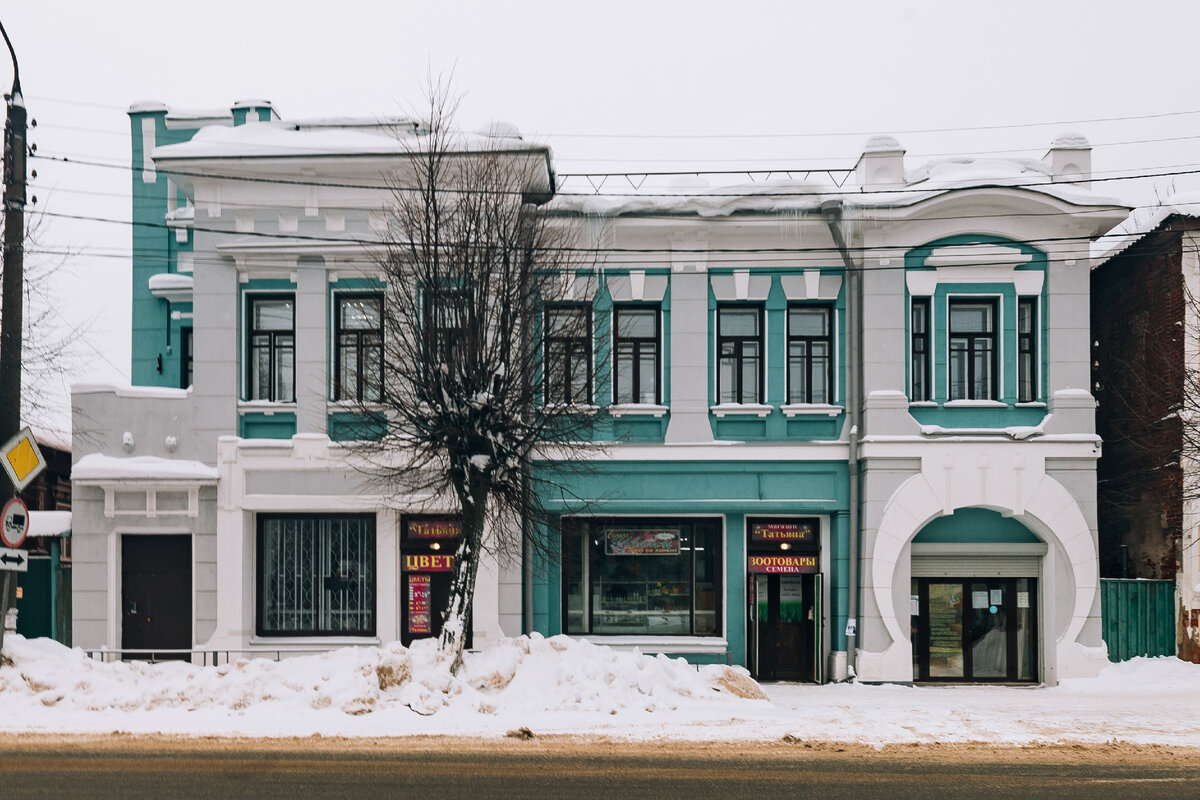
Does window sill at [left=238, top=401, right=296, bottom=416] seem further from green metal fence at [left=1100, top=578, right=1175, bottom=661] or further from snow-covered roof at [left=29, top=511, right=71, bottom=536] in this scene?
green metal fence at [left=1100, top=578, right=1175, bottom=661]

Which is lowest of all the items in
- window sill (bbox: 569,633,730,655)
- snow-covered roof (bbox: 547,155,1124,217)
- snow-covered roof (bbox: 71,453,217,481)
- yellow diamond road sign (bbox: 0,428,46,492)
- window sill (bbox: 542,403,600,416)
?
window sill (bbox: 569,633,730,655)

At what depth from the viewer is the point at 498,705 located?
46.9 ft

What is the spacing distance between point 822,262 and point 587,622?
7699 millimetres

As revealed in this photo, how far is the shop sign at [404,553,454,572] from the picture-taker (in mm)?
19672

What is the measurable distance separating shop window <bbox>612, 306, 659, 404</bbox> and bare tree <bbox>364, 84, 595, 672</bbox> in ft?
8.55

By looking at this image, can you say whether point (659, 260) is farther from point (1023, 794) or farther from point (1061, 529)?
point (1023, 794)

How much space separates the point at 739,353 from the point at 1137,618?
852 centimetres

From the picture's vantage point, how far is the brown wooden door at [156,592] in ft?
64.1

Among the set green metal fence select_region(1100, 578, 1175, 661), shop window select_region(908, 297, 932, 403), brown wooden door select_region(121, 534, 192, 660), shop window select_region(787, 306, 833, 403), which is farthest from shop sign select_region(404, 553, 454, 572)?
green metal fence select_region(1100, 578, 1175, 661)

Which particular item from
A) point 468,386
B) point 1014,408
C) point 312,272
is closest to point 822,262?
point 1014,408

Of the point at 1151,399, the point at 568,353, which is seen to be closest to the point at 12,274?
the point at 568,353

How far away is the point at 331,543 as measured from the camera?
19.8m

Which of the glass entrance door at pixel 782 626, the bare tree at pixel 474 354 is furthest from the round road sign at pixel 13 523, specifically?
the glass entrance door at pixel 782 626

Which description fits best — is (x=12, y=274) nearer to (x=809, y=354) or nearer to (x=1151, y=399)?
(x=809, y=354)
